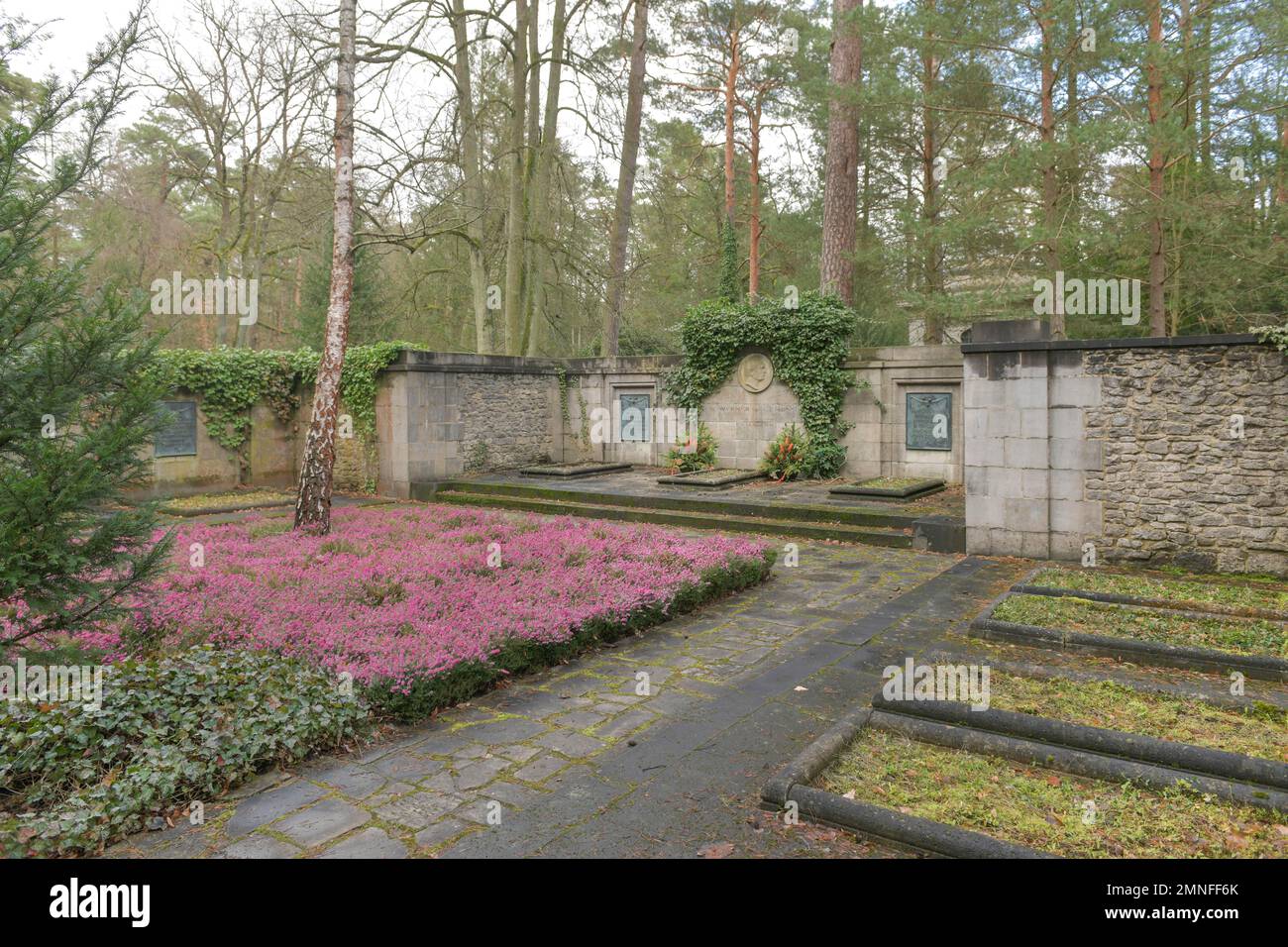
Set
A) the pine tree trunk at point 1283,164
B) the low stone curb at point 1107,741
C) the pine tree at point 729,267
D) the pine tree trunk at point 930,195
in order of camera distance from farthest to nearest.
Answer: the pine tree at point 729,267 → the pine tree trunk at point 930,195 → the pine tree trunk at point 1283,164 → the low stone curb at point 1107,741

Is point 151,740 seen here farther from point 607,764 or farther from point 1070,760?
point 1070,760

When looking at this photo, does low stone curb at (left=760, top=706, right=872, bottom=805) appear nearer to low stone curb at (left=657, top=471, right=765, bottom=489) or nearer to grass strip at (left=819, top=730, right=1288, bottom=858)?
grass strip at (left=819, top=730, right=1288, bottom=858)

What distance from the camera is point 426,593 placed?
6.45 m

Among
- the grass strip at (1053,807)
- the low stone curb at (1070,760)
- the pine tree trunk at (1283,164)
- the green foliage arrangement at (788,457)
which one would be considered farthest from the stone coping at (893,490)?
the grass strip at (1053,807)

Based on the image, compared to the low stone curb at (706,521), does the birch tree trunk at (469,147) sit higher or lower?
higher

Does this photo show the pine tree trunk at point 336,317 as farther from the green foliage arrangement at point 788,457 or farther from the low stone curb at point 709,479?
the green foliage arrangement at point 788,457

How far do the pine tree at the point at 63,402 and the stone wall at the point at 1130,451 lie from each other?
8.62m

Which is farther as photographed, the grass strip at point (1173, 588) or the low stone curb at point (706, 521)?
the low stone curb at point (706, 521)

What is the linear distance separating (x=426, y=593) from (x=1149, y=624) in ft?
19.2

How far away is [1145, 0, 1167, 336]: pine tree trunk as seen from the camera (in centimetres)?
1161

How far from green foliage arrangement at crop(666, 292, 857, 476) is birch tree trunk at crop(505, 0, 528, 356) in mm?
5345

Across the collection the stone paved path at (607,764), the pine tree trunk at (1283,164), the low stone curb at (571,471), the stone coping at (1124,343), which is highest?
the pine tree trunk at (1283,164)

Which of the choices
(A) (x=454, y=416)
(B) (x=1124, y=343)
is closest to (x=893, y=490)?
(B) (x=1124, y=343)

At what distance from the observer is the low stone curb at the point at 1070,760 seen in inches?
138
